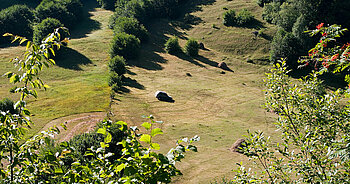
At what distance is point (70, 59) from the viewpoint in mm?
53906

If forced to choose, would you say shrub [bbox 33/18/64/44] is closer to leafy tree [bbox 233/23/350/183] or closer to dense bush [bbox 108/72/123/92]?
dense bush [bbox 108/72/123/92]

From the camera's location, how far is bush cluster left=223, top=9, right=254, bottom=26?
6366 centimetres

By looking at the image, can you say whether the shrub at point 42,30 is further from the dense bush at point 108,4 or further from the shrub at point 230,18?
the dense bush at point 108,4

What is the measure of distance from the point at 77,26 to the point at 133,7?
67.8ft

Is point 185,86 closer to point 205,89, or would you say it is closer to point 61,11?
point 205,89

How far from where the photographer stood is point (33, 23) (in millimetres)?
70000

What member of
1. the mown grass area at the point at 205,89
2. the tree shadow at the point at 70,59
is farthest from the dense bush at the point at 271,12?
the tree shadow at the point at 70,59

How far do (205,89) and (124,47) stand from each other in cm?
2142

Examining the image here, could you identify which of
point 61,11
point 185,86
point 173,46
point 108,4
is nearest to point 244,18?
point 173,46

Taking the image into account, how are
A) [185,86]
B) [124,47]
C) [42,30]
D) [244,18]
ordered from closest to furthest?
[185,86], [124,47], [42,30], [244,18]

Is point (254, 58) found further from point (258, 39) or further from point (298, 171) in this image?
point (298, 171)

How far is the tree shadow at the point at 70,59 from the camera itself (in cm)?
5112

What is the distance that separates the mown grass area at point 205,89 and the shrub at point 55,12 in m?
25.7

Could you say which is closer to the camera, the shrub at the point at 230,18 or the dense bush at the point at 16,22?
the dense bush at the point at 16,22
